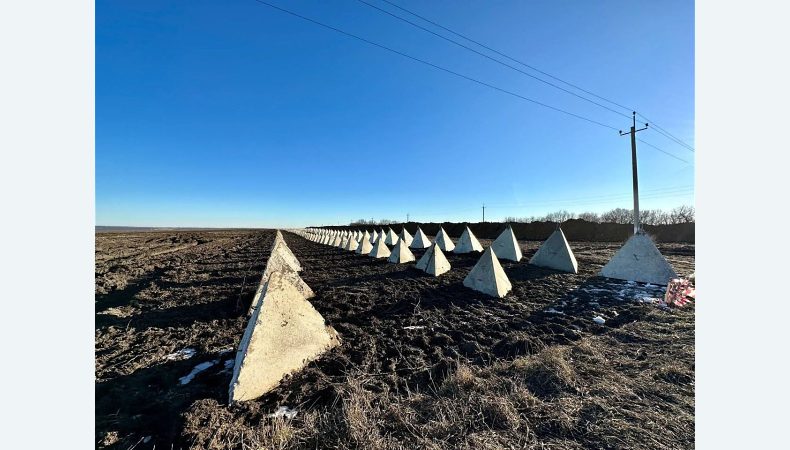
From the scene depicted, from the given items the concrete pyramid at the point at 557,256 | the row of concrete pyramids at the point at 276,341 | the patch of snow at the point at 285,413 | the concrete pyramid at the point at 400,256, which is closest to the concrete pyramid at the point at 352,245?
the concrete pyramid at the point at 400,256

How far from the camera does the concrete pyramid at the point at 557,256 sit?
1041 cm

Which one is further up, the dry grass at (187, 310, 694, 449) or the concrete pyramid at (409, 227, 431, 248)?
the concrete pyramid at (409, 227, 431, 248)

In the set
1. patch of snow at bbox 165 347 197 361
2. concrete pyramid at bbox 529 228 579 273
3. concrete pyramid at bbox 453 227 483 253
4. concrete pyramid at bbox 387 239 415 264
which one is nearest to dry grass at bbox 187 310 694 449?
patch of snow at bbox 165 347 197 361

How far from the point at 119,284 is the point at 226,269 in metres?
3.65

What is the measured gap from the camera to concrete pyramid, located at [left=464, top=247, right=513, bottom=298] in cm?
719

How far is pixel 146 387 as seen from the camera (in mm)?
3301

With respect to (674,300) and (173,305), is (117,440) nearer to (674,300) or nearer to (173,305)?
(173,305)

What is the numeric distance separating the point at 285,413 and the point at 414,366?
1691 millimetres

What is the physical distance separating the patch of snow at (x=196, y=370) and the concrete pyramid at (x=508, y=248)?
1195 cm

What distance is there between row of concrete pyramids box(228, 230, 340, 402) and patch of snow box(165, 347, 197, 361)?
1.23 m

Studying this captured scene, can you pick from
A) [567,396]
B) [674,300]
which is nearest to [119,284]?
[567,396]

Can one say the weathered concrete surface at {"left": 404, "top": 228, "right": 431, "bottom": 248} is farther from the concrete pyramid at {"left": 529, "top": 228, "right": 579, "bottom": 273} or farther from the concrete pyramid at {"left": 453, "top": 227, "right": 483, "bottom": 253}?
the concrete pyramid at {"left": 529, "top": 228, "right": 579, "bottom": 273}

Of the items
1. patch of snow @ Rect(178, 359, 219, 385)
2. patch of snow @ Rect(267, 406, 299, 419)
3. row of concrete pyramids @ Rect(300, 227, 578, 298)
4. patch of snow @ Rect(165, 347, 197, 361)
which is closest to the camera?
patch of snow @ Rect(267, 406, 299, 419)

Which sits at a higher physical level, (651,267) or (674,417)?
(651,267)
